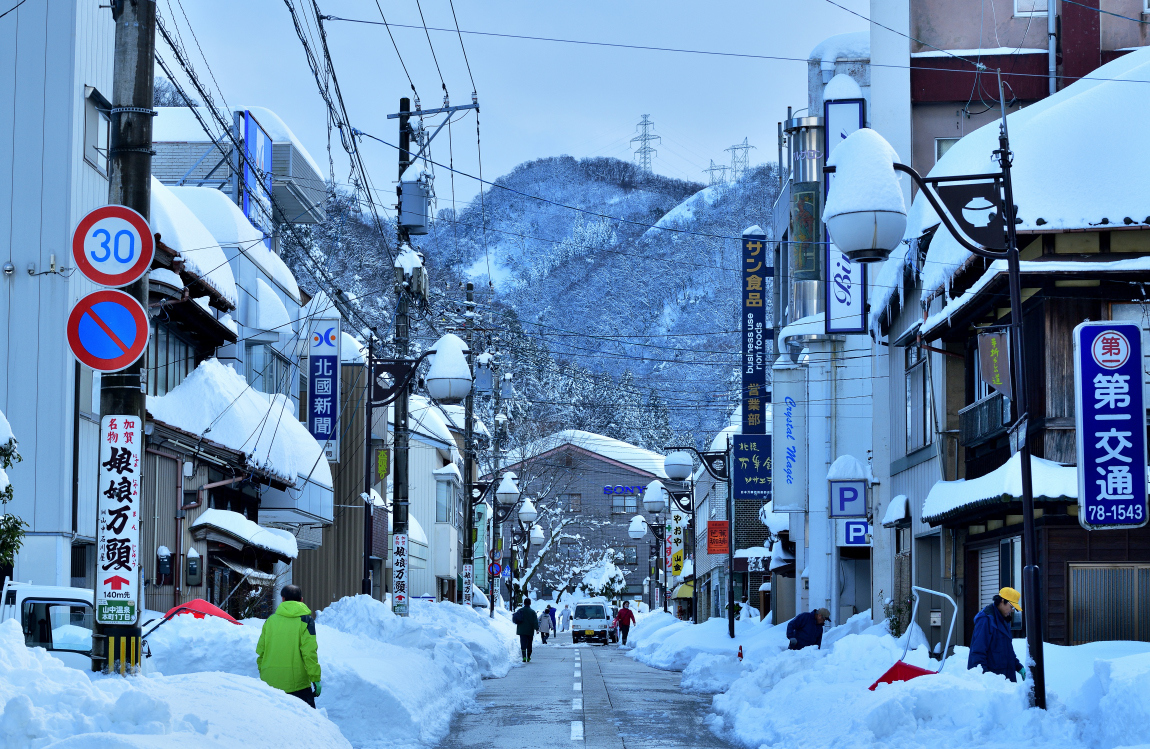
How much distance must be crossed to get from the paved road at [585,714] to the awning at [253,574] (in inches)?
229

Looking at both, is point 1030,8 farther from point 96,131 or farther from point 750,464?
point 96,131

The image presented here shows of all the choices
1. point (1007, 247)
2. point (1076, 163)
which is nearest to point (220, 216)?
point (1076, 163)

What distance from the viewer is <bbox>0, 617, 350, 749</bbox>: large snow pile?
7461 millimetres

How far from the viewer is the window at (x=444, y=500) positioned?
61.8 m

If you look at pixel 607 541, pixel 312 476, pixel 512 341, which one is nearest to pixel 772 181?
pixel 512 341

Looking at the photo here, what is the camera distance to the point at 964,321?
60.5ft

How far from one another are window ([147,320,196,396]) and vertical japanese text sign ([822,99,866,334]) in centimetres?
1284

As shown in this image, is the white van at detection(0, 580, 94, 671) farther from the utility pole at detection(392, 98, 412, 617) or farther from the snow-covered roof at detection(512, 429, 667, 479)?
the snow-covered roof at detection(512, 429, 667, 479)

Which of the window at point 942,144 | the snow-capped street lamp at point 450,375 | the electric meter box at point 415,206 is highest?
the window at point 942,144

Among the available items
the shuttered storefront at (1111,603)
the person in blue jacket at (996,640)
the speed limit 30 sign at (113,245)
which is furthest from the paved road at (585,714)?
the speed limit 30 sign at (113,245)

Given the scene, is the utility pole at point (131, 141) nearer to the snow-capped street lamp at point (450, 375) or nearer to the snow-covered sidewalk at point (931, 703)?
the snow-covered sidewalk at point (931, 703)

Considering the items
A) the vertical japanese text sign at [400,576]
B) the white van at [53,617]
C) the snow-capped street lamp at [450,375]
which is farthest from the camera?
the vertical japanese text sign at [400,576]

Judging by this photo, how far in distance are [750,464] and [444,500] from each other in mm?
29438

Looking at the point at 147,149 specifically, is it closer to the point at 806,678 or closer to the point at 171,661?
the point at 171,661
